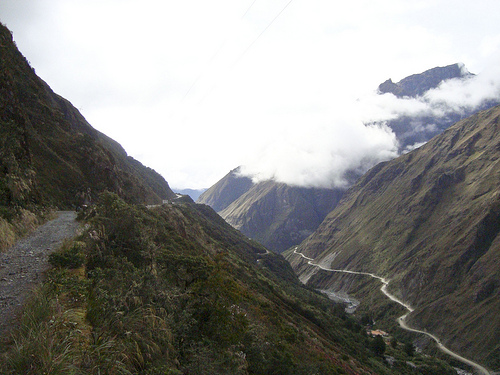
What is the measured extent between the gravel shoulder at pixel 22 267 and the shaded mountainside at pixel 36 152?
373 centimetres

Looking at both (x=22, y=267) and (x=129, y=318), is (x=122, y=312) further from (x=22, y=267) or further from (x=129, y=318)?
(x=22, y=267)

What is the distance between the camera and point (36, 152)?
35.8 m

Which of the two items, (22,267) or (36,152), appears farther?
(36,152)

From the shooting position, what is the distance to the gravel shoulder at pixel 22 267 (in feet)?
26.7

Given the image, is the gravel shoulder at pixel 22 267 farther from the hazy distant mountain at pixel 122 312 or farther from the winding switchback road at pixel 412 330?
the winding switchback road at pixel 412 330

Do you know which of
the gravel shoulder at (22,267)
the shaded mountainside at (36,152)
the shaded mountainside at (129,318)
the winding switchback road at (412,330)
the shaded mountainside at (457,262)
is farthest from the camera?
the shaded mountainside at (457,262)

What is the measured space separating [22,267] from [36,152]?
1235 inches

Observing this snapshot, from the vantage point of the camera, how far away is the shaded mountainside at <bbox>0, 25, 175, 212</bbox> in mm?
20344

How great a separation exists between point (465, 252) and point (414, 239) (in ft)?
150

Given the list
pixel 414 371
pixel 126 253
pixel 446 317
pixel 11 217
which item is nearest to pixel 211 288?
pixel 126 253

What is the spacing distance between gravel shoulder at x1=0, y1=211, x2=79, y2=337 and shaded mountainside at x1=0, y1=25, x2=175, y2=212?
12.3 ft

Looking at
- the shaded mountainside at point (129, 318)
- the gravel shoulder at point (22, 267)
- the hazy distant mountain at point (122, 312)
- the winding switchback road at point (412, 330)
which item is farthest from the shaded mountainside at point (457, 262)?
the gravel shoulder at point (22, 267)

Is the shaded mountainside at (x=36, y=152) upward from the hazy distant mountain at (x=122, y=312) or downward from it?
upward

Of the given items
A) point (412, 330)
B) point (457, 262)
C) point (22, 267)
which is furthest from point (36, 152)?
point (457, 262)
